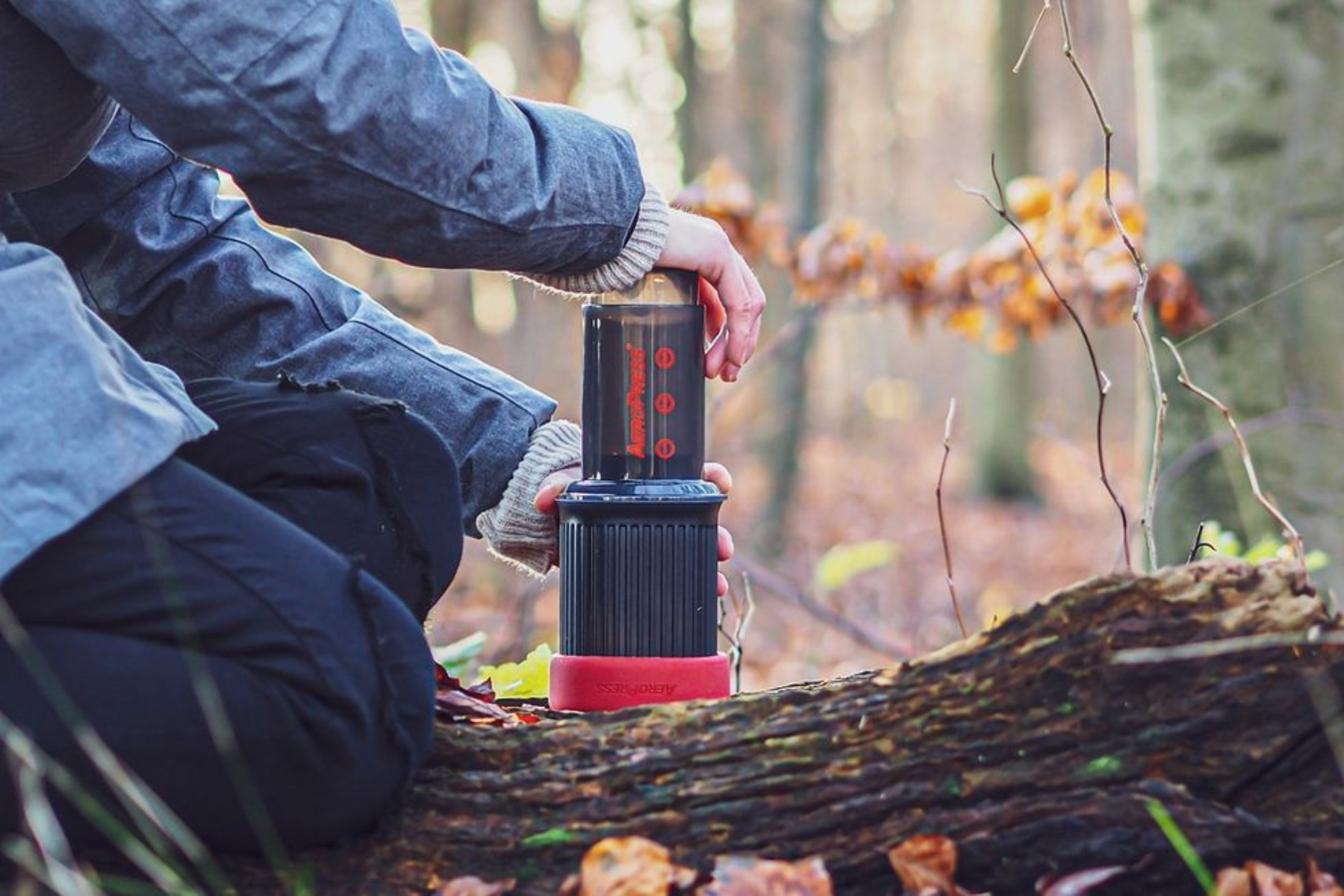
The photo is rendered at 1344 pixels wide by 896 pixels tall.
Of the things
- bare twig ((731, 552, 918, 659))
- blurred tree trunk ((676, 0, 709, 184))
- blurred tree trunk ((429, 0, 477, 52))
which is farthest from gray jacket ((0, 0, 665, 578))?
blurred tree trunk ((676, 0, 709, 184))

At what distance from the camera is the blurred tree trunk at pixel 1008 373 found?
14227 millimetres

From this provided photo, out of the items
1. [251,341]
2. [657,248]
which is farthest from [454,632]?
[657,248]

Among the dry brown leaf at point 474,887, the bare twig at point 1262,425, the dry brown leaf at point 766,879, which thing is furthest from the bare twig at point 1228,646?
the bare twig at point 1262,425

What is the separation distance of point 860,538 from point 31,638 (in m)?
12.2

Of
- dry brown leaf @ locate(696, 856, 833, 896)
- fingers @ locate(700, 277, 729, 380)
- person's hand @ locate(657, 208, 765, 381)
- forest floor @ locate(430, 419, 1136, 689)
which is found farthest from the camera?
forest floor @ locate(430, 419, 1136, 689)

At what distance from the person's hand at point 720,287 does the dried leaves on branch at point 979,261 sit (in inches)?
111

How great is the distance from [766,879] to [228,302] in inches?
52.7

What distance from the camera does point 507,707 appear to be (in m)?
2.34

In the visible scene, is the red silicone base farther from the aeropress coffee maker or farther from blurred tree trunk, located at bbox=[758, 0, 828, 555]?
blurred tree trunk, located at bbox=[758, 0, 828, 555]

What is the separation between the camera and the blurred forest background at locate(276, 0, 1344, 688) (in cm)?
452

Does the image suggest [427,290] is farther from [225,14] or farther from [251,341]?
[225,14]

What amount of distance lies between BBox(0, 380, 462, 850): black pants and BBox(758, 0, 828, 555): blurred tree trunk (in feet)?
30.7

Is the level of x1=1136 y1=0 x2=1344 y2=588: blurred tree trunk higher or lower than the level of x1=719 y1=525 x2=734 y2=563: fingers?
higher

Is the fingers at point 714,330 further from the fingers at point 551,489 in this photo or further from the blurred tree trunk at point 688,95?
the blurred tree trunk at point 688,95
